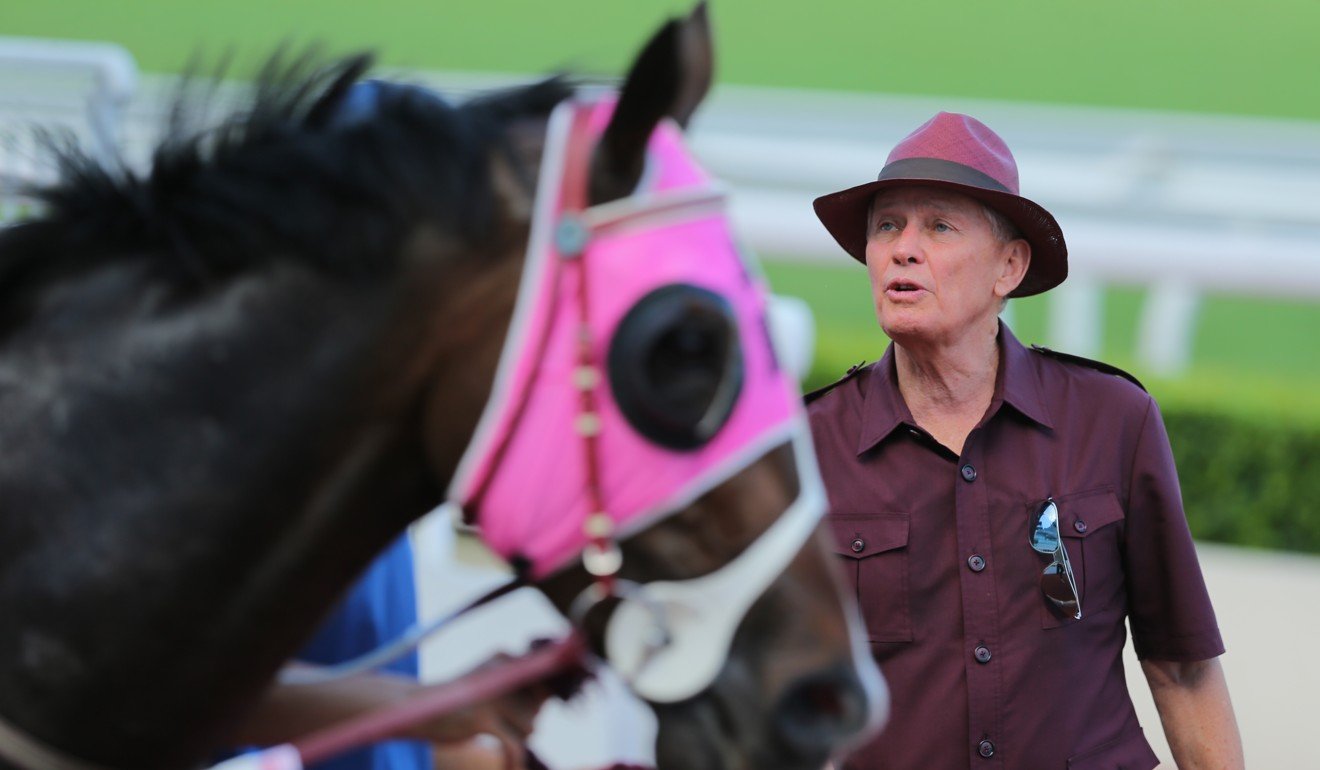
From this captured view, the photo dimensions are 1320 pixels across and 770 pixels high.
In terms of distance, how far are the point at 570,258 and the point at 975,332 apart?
1472 millimetres

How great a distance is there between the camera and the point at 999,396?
2.89 meters

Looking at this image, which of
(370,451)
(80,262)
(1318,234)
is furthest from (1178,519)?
(1318,234)

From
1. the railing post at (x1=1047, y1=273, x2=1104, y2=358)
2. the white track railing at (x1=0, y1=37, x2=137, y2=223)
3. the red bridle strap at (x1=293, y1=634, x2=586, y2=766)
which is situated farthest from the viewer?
the railing post at (x1=1047, y1=273, x2=1104, y2=358)

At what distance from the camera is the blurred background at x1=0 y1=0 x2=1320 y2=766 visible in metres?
6.19

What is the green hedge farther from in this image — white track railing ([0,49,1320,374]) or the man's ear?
the man's ear

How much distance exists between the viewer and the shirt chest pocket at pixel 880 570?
9.11 ft

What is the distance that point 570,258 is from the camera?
66.9 inches

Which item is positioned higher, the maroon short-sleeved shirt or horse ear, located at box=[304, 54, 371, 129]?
horse ear, located at box=[304, 54, 371, 129]

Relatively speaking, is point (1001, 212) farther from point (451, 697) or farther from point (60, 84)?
point (60, 84)

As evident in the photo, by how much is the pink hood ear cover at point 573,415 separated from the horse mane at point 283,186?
11 cm

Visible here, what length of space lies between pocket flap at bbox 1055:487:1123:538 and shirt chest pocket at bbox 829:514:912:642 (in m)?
0.30

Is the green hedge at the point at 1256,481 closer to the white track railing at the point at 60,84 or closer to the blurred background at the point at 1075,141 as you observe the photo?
the blurred background at the point at 1075,141

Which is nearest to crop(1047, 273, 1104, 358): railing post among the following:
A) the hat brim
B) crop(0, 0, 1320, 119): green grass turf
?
the hat brim

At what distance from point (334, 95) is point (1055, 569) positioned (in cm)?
161
